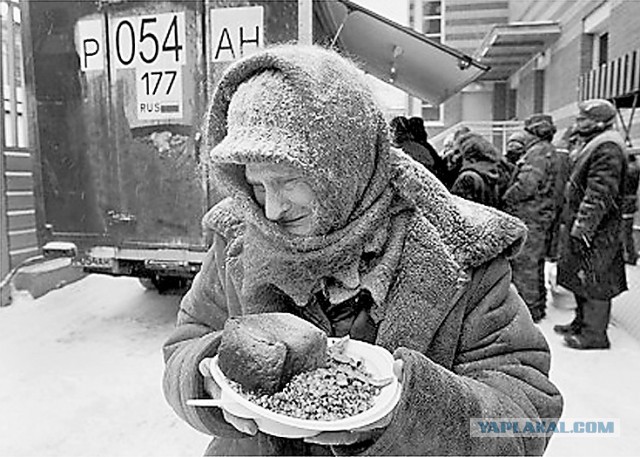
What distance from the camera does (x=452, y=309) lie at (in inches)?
41.6

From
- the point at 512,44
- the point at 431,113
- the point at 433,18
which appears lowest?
the point at 431,113

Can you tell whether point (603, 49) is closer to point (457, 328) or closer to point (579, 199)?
point (579, 199)

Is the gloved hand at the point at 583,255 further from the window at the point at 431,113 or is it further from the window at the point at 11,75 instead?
the window at the point at 11,75

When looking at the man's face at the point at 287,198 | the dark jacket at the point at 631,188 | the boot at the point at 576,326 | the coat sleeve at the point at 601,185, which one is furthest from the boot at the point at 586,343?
the man's face at the point at 287,198

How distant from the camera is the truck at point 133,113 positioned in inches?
140

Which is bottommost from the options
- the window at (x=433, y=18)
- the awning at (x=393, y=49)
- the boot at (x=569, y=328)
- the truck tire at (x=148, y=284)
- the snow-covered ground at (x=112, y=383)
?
the snow-covered ground at (x=112, y=383)

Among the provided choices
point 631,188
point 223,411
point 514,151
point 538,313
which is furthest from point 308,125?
point 514,151

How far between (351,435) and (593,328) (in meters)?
3.51

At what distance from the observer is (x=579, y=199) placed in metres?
3.88

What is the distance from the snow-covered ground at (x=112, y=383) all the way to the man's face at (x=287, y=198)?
1835mm

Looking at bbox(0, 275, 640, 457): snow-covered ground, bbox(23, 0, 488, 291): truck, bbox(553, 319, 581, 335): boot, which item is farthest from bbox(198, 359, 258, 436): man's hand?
bbox(553, 319, 581, 335): boot

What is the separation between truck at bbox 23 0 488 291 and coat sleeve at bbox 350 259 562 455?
263cm

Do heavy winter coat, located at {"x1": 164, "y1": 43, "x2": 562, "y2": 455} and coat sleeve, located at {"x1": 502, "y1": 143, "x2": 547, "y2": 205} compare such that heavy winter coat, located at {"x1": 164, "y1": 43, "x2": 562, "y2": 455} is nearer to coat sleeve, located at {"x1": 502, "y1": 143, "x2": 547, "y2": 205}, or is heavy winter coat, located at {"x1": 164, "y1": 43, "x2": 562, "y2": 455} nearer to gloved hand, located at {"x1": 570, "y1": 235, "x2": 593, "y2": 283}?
gloved hand, located at {"x1": 570, "y1": 235, "x2": 593, "y2": 283}

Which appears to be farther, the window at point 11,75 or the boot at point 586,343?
the window at point 11,75
